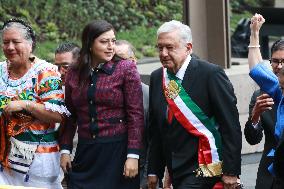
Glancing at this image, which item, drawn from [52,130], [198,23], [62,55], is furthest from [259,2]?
[52,130]

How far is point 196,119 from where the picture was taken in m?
6.63

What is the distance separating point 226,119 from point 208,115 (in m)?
0.17

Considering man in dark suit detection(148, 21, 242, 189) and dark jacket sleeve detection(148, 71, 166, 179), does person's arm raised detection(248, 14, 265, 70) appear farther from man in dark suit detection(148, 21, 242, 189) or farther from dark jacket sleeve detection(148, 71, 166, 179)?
dark jacket sleeve detection(148, 71, 166, 179)

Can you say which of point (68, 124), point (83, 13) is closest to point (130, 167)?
point (68, 124)

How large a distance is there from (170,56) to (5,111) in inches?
50.1

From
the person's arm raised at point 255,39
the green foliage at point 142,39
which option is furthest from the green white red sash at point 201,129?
the green foliage at point 142,39

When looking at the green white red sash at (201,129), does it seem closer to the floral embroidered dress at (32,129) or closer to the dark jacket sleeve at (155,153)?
the dark jacket sleeve at (155,153)

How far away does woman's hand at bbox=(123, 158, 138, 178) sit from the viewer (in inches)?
266

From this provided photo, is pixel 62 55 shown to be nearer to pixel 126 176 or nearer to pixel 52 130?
pixel 52 130

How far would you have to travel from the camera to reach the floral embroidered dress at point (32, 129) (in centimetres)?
699

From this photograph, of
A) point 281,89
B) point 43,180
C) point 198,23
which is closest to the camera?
point 281,89

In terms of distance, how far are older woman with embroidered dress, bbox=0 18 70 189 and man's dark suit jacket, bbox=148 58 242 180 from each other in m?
0.80

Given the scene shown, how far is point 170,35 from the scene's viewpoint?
6605 millimetres

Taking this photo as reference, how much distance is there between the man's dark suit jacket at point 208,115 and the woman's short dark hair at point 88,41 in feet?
1.83
